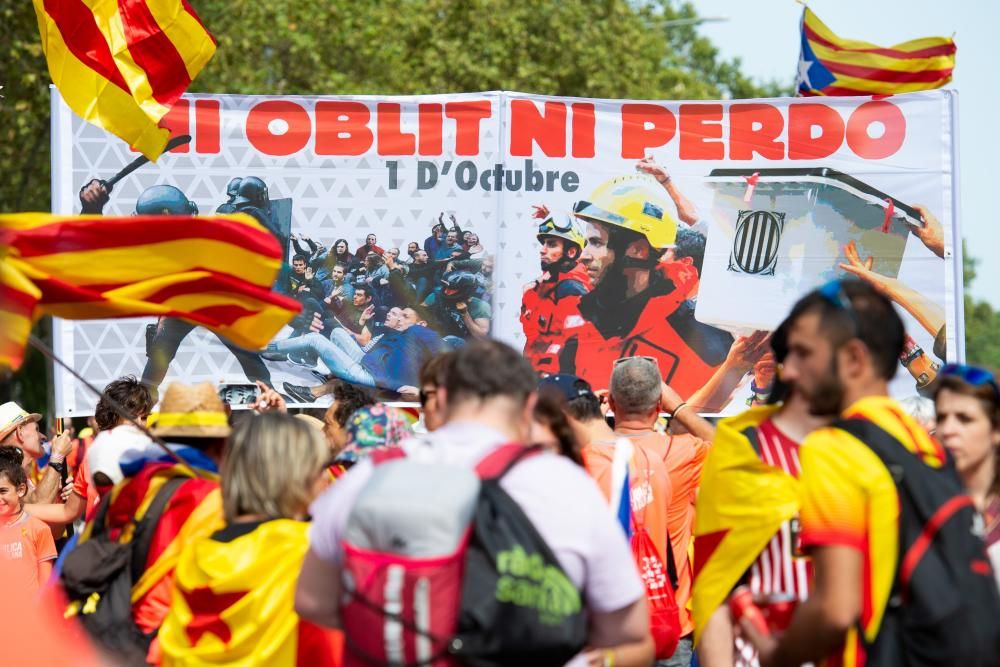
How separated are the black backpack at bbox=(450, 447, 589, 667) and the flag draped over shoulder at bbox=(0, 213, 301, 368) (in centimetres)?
186

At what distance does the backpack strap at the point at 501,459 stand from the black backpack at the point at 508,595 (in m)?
0.06

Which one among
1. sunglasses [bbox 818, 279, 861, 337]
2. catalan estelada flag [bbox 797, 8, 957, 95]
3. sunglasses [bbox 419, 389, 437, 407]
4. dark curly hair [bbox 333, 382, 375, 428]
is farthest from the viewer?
catalan estelada flag [bbox 797, 8, 957, 95]

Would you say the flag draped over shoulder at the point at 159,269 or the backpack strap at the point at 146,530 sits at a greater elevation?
the flag draped over shoulder at the point at 159,269

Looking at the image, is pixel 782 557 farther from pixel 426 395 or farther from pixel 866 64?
pixel 866 64

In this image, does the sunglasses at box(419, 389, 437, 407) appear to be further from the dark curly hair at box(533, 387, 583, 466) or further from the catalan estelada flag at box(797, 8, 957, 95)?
the catalan estelada flag at box(797, 8, 957, 95)

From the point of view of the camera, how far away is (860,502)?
3369mm

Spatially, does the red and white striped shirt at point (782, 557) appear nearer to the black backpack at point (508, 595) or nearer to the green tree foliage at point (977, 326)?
the black backpack at point (508, 595)

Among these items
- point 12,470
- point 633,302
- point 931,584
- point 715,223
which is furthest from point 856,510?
point 715,223

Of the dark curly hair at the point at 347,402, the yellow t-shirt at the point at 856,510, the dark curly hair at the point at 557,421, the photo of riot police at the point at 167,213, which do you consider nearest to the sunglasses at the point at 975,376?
the dark curly hair at the point at 557,421

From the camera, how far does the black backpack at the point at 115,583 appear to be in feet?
15.5

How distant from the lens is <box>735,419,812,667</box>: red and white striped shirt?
3990 millimetres

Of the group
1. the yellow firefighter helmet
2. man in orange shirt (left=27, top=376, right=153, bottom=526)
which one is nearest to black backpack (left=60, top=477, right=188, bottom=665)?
man in orange shirt (left=27, top=376, right=153, bottom=526)

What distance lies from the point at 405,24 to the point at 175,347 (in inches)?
714

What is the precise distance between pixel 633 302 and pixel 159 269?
430cm
